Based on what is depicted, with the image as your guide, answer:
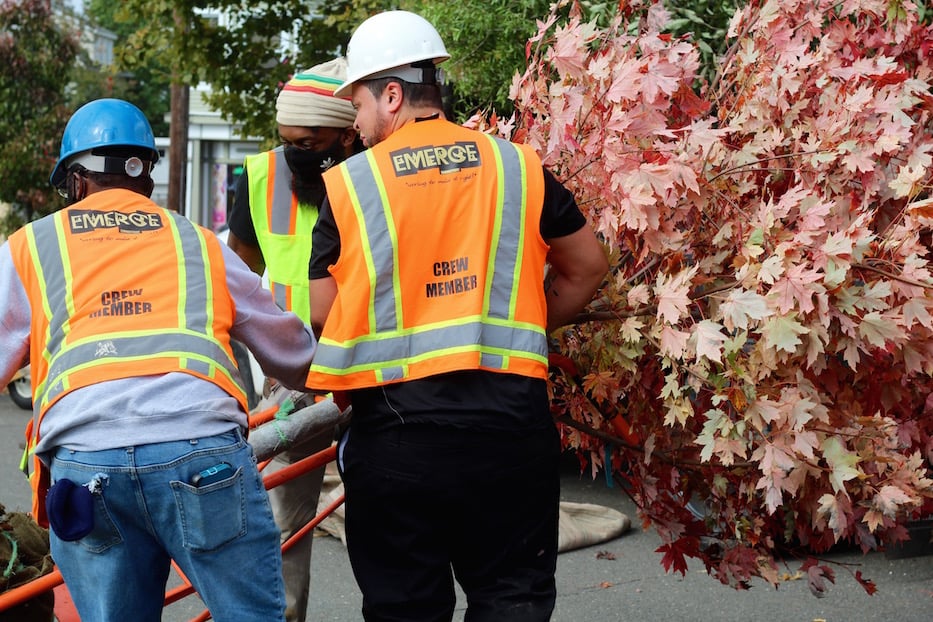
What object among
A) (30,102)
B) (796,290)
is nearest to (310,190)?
(796,290)

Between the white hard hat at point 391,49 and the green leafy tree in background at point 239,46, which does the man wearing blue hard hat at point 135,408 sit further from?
the green leafy tree in background at point 239,46

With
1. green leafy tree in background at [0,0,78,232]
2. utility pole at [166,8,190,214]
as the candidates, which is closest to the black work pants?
green leafy tree in background at [0,0,78,232]

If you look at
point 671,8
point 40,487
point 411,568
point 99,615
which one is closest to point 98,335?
point 40,487

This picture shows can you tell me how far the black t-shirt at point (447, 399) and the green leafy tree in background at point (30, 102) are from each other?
15936mm

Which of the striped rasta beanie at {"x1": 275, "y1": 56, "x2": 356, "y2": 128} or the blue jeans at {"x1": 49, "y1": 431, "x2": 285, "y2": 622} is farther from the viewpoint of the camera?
the striped rasta beanie at {"x1": 275, "y1": 56, "x2": 356, "y2": 128}

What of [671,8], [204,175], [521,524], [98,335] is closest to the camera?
[98,335]

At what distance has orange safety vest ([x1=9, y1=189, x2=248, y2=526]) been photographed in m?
2.80

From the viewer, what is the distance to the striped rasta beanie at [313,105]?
4078mm

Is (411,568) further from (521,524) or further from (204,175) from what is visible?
(204,175)

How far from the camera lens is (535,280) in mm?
2965

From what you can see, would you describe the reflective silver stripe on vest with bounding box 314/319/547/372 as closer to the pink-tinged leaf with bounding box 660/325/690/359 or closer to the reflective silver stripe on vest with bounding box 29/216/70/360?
the pink-tinged leaf with bounding box 660/325/690/359

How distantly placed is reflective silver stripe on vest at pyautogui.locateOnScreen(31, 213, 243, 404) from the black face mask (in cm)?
122

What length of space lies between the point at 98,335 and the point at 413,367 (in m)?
0.75

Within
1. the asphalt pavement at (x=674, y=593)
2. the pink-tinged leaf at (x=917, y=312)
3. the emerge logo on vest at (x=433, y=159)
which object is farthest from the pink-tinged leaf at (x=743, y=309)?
the asphalt pavement at (x=674, y=593)
